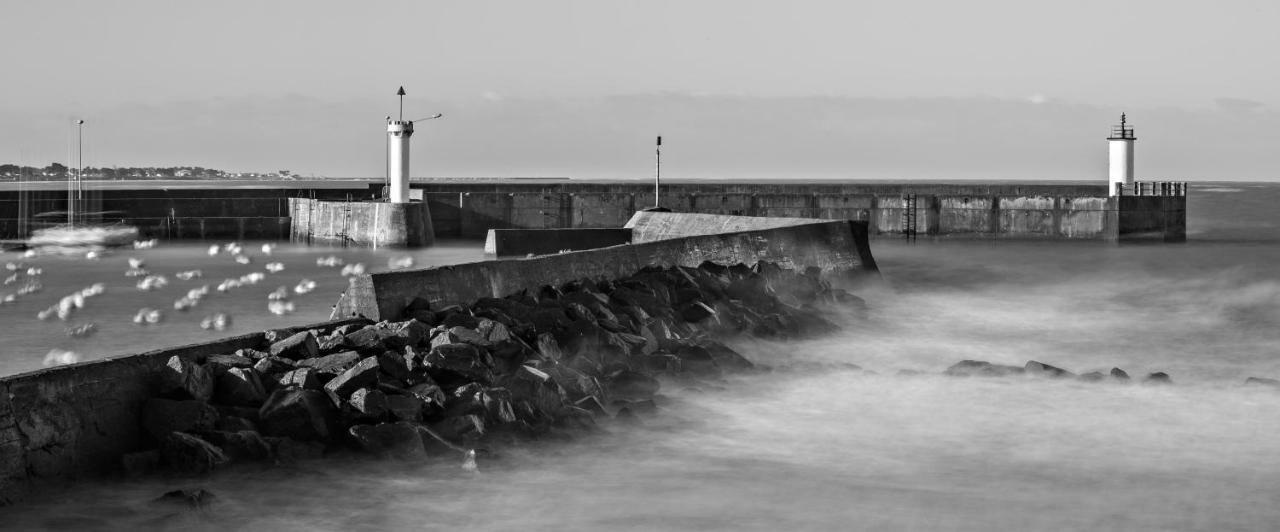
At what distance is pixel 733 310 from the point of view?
12.8m

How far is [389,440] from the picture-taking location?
6.86 metres

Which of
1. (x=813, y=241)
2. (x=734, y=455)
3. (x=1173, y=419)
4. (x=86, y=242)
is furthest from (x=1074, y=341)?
(x=86, y=242)

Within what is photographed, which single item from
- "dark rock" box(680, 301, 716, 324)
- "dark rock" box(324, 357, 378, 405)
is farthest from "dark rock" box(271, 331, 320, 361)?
"dark rock" box(680, 301, 716, 324)

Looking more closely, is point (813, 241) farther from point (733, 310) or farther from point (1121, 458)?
point (1121, 458)

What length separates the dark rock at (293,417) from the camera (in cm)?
675

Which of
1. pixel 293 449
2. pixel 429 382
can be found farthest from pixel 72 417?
pixel 429 382

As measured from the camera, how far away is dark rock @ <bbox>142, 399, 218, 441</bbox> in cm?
639

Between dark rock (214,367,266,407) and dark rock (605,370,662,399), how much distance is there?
274 cm

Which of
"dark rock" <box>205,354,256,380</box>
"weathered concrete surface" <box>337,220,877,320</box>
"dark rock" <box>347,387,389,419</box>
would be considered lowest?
"dark rock" <box>347,387,389,419</box>

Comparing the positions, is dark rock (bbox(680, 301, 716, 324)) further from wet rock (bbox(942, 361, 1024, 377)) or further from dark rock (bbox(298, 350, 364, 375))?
dark rock (bbox(298, 350, 364, 375))

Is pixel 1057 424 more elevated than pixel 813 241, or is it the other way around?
pixel 813 241

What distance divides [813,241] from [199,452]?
40.7 ft

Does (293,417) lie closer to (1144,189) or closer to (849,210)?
(849,210)

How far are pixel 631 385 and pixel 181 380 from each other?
341cm
